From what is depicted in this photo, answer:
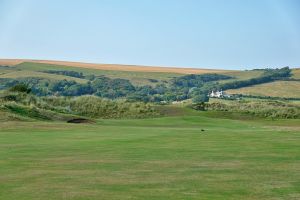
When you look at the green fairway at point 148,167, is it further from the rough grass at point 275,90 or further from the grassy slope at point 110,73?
the grassy slope at point 110,73

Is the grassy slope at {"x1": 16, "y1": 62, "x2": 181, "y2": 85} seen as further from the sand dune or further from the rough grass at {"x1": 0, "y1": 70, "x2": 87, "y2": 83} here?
the rough grass at {"x1": 0, "y1": 70, "x2": 87, "y2": 83}

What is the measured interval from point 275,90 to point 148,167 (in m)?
114

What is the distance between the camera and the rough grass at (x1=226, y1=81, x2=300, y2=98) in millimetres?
124806

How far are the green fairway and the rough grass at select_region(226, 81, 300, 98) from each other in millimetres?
96656

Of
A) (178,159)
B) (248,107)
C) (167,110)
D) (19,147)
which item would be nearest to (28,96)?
(167,110)

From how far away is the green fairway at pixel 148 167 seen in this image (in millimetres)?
14727

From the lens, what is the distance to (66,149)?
78.9ft

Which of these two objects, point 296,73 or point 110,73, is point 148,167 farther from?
point 110,73

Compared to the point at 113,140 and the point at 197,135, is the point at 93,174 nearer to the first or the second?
the point at 113,140

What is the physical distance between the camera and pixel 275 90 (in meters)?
130

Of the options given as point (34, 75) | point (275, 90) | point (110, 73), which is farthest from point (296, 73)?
point (34, 75)

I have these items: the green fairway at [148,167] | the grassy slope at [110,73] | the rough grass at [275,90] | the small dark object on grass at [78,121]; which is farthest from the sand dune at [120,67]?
the green fairway at [148,167]

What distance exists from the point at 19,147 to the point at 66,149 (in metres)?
1.85

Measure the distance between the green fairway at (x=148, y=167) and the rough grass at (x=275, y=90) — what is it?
317 ft
